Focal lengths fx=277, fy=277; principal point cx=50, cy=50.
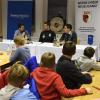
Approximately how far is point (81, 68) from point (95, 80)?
19.1 inches

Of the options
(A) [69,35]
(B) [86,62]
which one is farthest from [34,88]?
(A) [69,35]

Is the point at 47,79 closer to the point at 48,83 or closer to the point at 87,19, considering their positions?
the point at 48,83

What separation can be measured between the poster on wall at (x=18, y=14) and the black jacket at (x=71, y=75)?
634 centimetres

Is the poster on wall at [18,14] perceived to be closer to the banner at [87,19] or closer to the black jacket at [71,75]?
the banner at [87,19]

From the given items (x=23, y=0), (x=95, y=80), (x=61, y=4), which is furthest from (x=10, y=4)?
(x=95, y=80)

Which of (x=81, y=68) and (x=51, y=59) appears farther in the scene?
(x=81, y=68)

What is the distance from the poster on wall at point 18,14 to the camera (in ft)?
30.6

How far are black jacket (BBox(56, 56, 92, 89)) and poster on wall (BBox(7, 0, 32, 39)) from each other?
634 cm

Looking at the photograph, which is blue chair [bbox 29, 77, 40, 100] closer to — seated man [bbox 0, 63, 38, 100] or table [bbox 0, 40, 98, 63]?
seated man [bbox 0, 63, 38, 100]

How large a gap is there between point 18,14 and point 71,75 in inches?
267

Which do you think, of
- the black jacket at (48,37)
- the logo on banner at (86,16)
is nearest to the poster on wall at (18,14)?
the black jacket at (48,37)

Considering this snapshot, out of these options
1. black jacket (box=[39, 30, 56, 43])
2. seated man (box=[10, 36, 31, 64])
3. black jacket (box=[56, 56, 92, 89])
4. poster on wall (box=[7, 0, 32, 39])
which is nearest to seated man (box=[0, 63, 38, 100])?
black jacket (box=[56, 56, 92, 89])

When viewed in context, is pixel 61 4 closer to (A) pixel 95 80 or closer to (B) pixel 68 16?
(B) pixel 68 16

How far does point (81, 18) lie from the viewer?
27.6ft
